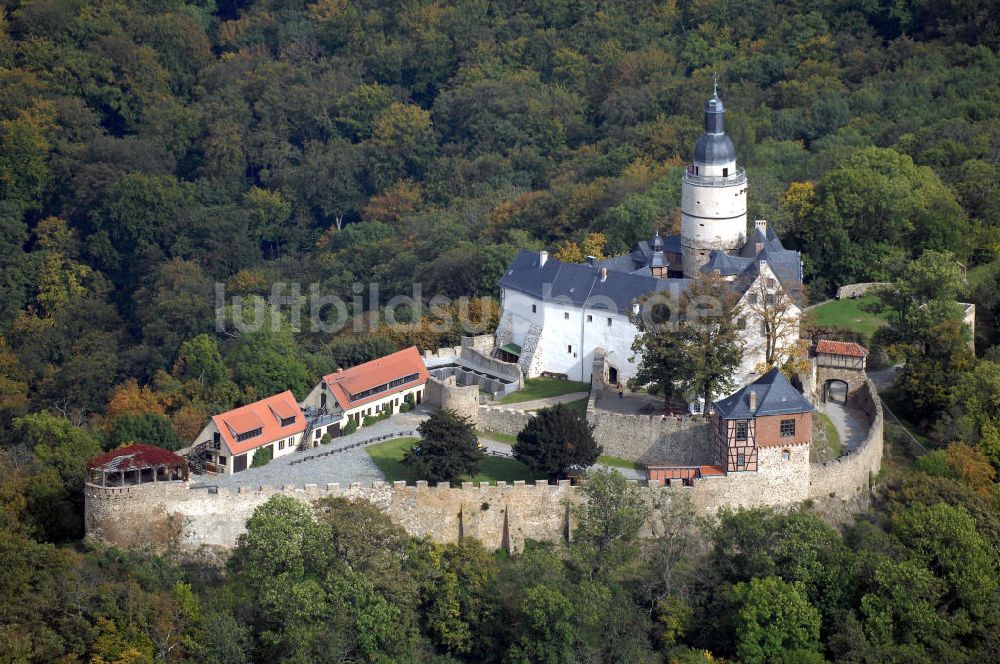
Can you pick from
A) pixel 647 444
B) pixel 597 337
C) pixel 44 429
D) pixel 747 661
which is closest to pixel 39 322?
pixel 44 429

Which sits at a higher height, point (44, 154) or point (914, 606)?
point (44, 154)

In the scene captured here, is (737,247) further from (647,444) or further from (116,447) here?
(116,447)

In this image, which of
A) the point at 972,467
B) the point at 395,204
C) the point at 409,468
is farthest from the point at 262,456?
the point at 395,204

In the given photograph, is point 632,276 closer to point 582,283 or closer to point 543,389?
point 582,283

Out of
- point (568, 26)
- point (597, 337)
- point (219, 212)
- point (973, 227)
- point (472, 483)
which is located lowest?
point (472, 483)

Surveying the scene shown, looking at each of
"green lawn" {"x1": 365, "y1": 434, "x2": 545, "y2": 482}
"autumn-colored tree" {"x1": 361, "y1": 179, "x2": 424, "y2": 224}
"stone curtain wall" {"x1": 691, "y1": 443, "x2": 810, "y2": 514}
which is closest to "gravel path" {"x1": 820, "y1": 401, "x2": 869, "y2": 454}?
"stone curtain wall" {"x1": 691, "y1": 443, "x2": 810, "y2": 514}

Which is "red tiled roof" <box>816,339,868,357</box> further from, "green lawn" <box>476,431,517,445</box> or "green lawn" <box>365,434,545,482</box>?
"green lawn" <box>365,434,545,482</box>
